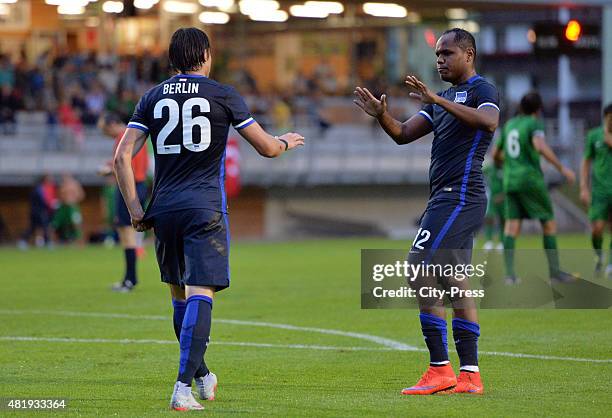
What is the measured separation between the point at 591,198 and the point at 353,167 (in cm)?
2125

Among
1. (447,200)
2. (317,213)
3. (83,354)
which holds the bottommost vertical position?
(317,213)

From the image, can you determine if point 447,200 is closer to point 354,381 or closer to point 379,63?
point 354,381

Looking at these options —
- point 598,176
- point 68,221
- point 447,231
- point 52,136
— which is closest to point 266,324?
point 447,231

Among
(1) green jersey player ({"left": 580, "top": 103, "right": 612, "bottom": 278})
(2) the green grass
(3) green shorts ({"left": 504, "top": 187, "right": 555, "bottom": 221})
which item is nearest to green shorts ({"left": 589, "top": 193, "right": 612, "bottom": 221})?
(1) green jersey player ({"left": 580, "top": 103, "right": 612, "bottom": 278})

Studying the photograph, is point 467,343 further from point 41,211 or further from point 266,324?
point 41,211

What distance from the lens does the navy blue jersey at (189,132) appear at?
24.1ft

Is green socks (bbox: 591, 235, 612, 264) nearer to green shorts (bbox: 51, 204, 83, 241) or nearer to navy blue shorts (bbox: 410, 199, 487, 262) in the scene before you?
navy blue shorts (bbox: 410, 199, 487, 262)

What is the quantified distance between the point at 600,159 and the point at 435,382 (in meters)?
9.04

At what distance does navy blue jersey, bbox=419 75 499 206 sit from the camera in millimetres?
7910

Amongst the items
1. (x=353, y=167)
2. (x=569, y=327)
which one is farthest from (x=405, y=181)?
(x=569, y=327)

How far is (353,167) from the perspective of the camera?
3762 centimetres

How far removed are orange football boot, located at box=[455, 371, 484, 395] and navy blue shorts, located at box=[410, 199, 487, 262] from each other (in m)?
0.71

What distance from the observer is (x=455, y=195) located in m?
7.98

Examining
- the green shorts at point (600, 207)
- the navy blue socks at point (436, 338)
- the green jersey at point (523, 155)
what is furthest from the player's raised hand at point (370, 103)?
the green shorts at point (600, 207)
